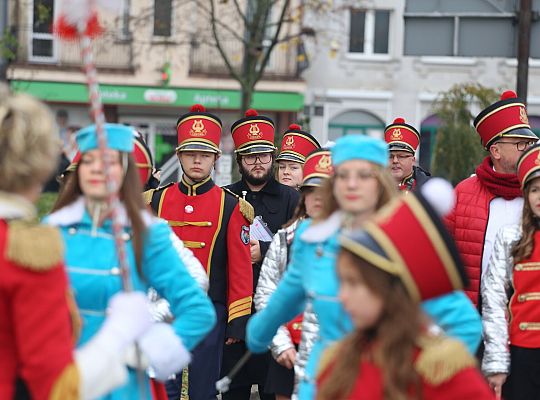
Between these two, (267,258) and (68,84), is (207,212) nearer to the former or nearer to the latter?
(267,258)

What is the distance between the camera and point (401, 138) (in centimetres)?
855

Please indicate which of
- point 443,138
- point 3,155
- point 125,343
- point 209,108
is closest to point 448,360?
point 125,343

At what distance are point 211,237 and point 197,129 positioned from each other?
853 mm

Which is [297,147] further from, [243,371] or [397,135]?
[243,371]

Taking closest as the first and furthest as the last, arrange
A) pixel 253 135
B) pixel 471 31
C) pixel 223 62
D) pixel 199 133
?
pixel 199 133 → pixel 253 135 → pixel 471 31 → pixel 223 62

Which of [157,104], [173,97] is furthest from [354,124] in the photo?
[157,104]

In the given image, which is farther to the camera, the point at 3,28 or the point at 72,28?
the point at 3,28

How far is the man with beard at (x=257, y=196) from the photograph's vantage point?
7527mm

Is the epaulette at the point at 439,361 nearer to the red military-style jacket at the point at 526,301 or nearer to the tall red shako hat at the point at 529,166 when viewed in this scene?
the red military-style jacket at the point at 526,301

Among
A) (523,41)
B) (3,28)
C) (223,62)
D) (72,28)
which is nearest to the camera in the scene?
(72,28)

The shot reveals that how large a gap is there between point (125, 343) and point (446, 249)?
1.11 m

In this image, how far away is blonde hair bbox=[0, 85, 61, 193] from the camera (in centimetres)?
315

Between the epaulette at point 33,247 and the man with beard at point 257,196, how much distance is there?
4418mm

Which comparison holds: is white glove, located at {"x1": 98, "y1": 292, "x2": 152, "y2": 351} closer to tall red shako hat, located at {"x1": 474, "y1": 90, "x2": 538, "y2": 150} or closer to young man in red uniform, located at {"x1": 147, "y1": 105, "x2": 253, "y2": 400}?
young man in red uniform, located at {"x1": 147, "y1": 105, "x2": 253, "y2": 400}
